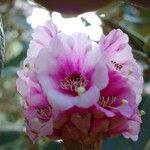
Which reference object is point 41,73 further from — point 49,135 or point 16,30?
point 16,30

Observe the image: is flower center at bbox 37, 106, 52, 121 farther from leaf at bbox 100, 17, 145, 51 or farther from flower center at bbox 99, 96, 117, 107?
leaf at bbox 100, 17, 145, 51

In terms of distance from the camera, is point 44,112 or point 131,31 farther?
point 131,31

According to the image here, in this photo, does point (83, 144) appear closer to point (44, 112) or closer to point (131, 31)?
point (44, 112)

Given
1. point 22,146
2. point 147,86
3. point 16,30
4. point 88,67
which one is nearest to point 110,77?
point 88,67

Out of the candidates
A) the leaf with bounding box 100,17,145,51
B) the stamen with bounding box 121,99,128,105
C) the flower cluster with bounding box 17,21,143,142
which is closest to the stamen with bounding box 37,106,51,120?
the flower cluster with bounding box 17,21,143,142

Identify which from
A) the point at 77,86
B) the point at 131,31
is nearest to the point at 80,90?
the point at 77,86

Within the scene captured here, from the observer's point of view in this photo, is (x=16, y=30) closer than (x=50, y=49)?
No
